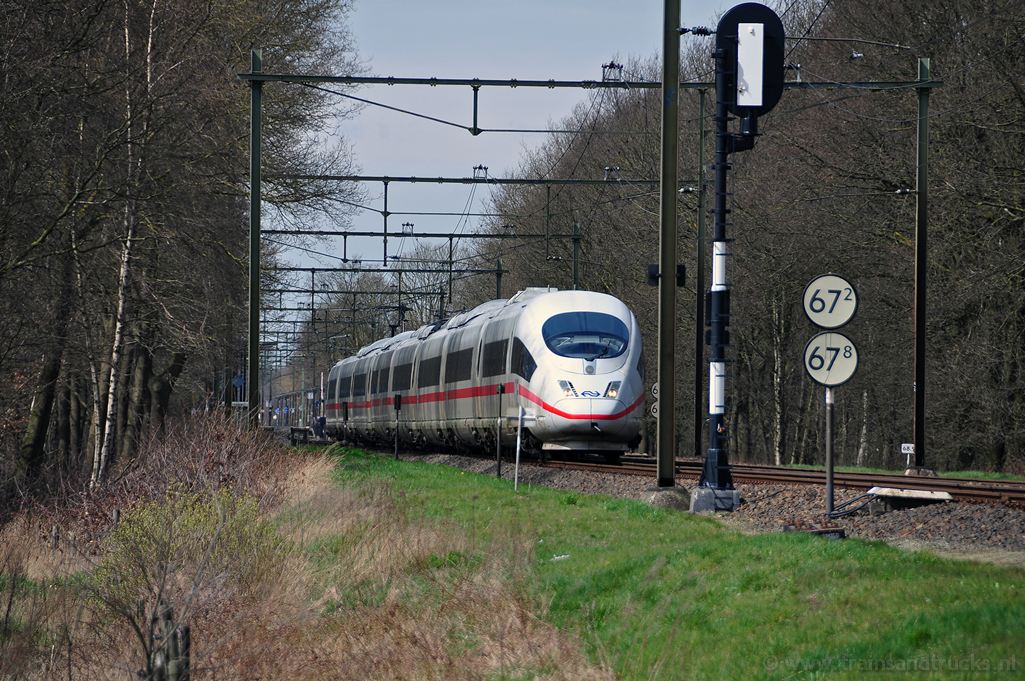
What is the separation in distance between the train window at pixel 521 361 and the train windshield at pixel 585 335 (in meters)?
0.55

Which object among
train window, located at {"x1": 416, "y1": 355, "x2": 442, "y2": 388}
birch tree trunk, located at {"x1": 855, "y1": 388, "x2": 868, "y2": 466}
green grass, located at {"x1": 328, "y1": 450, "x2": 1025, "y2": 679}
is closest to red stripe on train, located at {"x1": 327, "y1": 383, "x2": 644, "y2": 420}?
train window, located at {"x1": 416, "y1": 355, "x2": 442, "y2": 388}

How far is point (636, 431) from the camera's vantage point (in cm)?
2867

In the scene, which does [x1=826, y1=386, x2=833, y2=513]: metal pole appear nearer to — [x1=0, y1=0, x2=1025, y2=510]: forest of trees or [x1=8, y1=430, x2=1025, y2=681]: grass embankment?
[x1=8, y1=430, x2=1025, y2=681]: grass embankment

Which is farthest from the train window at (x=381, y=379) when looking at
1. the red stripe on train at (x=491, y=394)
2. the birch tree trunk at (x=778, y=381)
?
the birch tree trunk at (x=778, y=381)

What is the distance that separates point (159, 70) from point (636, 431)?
11.2 m

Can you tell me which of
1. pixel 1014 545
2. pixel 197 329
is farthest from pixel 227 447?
pixel 197 329

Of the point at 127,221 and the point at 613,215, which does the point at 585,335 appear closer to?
the point at 127,221

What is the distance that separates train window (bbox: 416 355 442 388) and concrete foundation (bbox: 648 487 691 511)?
19.4m

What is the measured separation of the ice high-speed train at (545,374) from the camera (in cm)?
2816

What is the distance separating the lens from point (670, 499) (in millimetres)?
19000

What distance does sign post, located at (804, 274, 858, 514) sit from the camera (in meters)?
15.8

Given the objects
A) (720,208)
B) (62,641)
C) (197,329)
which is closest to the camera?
(62,641)

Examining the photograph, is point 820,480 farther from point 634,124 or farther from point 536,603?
point 634,124

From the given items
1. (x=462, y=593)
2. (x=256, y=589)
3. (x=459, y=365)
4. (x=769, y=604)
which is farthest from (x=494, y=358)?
(x=769, y=604)
